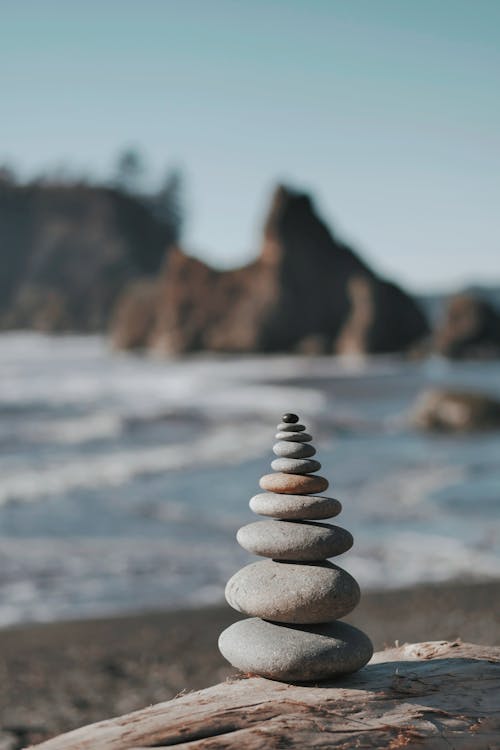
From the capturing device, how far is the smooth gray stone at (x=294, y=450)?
420 cm

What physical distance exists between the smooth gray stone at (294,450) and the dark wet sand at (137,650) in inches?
117

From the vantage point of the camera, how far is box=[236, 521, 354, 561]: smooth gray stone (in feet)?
13.5

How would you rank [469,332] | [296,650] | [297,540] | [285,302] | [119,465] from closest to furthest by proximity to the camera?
[296,650], [297,540], [119,465], [469,332], [285,302]

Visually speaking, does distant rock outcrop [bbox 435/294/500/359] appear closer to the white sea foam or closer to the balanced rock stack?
the white sea foam

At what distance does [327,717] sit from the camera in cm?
365

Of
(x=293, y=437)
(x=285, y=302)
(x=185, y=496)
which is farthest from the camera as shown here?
(x=285, y=302)

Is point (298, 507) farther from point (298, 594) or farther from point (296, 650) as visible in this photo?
point (296, 650)

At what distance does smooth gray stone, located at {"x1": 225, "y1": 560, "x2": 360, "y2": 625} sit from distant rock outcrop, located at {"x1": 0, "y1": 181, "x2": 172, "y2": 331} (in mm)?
101781

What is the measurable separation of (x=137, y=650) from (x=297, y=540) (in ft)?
12.8

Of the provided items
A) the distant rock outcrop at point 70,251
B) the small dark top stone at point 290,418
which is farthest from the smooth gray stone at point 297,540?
the distant rock outcrop at point 70,251

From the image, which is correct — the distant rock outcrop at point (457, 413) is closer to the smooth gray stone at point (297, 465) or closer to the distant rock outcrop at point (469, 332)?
the smooth gray stone at point (297, 465)

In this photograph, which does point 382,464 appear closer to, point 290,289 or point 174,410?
point 174,410

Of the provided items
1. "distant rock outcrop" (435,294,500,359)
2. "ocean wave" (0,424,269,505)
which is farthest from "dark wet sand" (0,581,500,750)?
"distant rock outcrop" (435,294,500,359)

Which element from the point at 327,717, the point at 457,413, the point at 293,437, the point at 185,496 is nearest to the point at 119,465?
the point at 185,496
